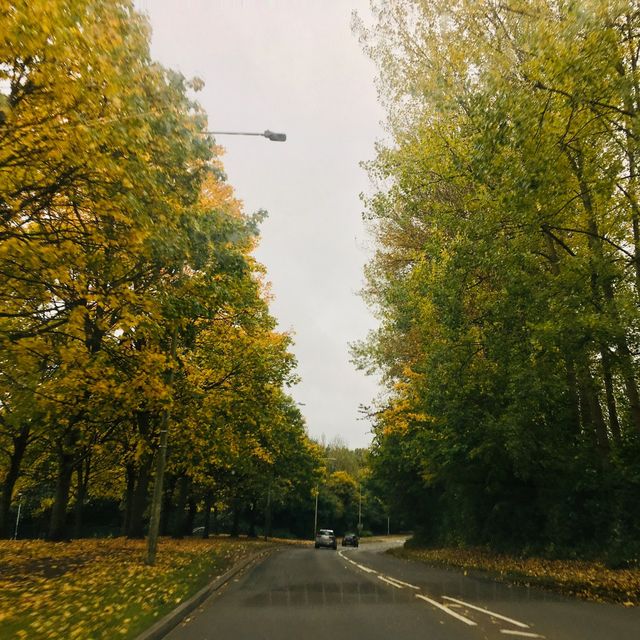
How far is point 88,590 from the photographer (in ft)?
32.6

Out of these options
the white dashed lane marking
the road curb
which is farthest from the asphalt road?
the road curb

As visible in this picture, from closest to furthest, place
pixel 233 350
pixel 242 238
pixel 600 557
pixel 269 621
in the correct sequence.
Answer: pixel 269 621 → pixel 242 238 → pixel 600 557 → pixel 233 350

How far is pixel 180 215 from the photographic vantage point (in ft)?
33.9

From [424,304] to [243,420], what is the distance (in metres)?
7.78

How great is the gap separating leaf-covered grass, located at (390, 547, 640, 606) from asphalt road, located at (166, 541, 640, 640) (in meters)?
0.81

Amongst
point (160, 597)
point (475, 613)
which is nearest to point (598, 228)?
point (475, 613)

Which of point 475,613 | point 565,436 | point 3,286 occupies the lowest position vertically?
point 475,613

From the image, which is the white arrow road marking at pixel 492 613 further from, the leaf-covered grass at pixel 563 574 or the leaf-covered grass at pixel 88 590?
the leaf-covered grass at pixel 88 590

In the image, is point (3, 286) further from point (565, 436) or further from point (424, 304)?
point (565, 436)

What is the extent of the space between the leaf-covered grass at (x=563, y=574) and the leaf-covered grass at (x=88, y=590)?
319 inches

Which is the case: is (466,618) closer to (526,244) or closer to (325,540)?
(526,244)

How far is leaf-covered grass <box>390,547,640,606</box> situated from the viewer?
11656 mm

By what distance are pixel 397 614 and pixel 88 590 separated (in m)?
5.30

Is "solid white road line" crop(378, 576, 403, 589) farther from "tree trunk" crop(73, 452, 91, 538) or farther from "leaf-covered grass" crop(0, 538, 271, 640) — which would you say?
"tree trunk" crop(73, 452, 91, 538)
